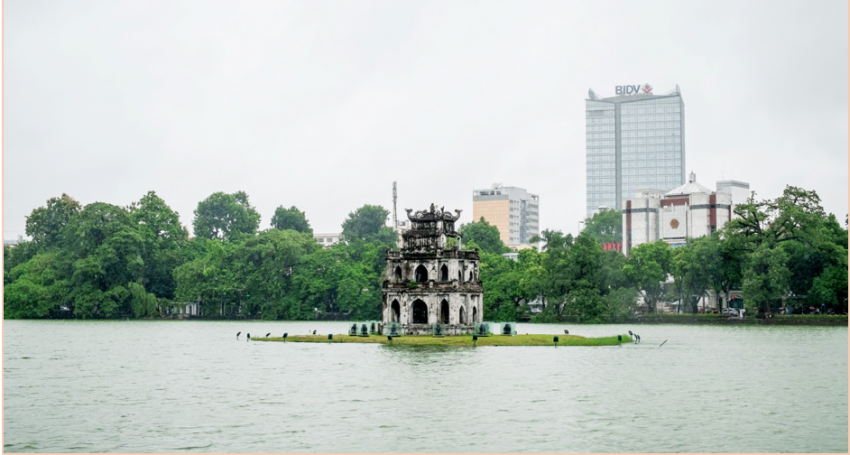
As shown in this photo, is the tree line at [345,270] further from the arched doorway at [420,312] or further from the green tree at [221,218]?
the arched doorway at [420,312]

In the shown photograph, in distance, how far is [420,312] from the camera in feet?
276

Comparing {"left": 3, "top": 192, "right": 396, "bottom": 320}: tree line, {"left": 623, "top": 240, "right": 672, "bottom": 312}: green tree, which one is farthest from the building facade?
{"left": 3, "top": 192, "right": 396, "bottom": 320}: tree line

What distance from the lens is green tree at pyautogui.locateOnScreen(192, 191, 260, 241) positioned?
622 ft

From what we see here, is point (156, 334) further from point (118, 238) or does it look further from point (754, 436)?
point (754, 436)

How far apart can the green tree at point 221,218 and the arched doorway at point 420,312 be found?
357ft

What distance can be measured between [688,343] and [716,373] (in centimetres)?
2643

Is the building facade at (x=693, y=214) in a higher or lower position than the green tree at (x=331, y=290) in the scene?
higher

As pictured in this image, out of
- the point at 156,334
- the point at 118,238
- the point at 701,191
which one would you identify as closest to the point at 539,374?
the point at 156,334

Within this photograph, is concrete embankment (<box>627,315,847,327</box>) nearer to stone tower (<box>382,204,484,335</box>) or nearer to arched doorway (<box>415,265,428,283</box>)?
stone tower (<box>382,204,484,335</box>)

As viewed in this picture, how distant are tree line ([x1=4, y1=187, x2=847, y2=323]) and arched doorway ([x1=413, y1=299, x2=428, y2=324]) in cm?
4220

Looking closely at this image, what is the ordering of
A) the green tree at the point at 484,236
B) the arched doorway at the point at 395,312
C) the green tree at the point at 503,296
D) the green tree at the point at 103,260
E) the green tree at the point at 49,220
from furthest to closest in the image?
the green tree at the point at 484,236
the green tree at the point at 49,220
the green tree at the point at 103,260
the green tree at the point at 503,296
the arched doorway at the point at 395,312

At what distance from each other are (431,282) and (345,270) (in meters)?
64.4

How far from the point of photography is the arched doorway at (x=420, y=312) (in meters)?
83.8

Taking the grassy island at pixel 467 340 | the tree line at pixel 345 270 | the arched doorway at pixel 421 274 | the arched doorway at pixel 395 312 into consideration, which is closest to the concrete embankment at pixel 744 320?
the tree line at pixel 345 270
